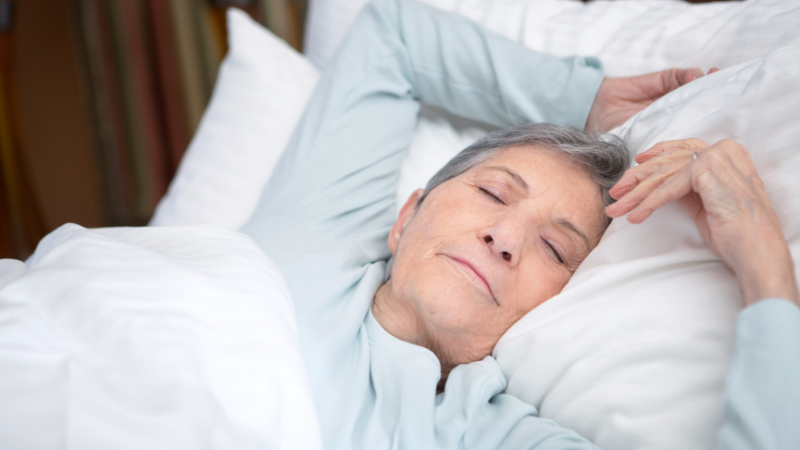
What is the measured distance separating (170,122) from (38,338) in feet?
6.73

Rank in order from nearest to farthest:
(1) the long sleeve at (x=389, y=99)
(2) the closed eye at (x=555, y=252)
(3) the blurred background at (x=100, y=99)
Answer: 1. (2) the closed eye at (x=555, y=252)
2. (1) the long sleeve at (x=389, y=99)
3. (3) the blurred background at (x=100, y=99)

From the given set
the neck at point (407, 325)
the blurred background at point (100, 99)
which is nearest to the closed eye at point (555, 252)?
the neck at point (407, 325)

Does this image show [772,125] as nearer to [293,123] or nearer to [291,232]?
[291,232]

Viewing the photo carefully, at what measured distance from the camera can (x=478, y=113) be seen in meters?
1.25

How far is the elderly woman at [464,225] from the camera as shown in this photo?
2.10 feet

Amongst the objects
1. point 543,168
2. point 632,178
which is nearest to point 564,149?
point 543,168

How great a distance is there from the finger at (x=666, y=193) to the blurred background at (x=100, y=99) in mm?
1718

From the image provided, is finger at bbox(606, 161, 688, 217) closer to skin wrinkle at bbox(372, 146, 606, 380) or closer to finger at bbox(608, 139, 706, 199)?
finger at bbox(608, 139, 706, 199)

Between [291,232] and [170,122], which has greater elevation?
[291,232]

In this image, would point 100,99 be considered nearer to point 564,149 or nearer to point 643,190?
point 564,149

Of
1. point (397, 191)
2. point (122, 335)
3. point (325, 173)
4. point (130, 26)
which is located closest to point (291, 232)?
point (325, 173)

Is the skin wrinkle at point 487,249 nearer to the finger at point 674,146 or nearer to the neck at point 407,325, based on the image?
the neck at point 407,325

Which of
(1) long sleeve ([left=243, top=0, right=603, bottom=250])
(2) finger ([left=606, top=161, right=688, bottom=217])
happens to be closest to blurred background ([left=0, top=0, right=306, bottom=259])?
(1) long sleeve ([left=243, top=0, right=603, bottom=250])

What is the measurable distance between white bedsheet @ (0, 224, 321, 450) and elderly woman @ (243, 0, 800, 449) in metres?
0.19
